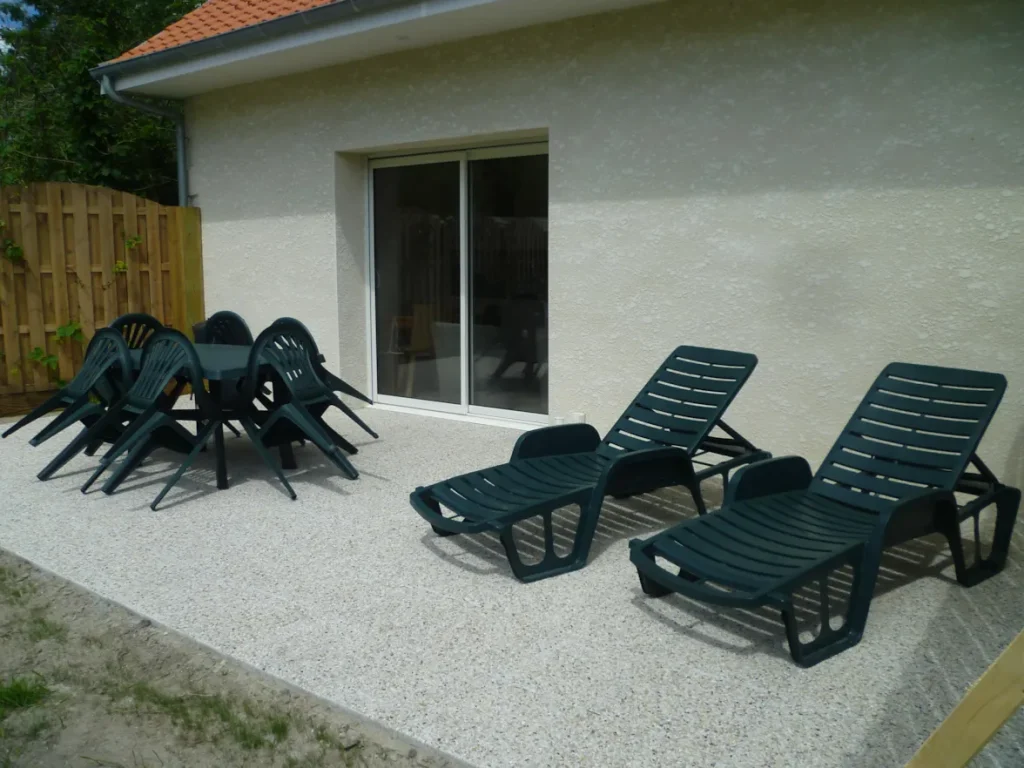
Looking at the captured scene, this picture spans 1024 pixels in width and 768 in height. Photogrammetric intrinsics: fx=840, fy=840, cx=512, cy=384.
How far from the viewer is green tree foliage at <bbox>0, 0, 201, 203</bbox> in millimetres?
13289

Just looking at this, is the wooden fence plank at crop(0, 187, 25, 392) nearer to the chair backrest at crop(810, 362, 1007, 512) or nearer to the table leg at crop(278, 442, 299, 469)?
the table leg at crop(278, 442, 299, 469)

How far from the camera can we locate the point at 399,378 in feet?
29.5

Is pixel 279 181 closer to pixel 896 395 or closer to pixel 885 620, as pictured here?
pixel 896 395

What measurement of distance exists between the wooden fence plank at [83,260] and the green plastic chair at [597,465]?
227 inches

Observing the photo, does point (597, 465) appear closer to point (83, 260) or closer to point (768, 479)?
point (768, 479)

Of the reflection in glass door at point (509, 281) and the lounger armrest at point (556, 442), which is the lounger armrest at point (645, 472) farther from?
the reflection in glass door at point (509, 281)

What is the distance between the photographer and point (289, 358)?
20.1 ft

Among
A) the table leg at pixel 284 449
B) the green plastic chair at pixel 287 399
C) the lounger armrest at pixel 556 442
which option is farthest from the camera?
the table leg at pixel 284 449

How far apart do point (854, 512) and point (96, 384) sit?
5.22m

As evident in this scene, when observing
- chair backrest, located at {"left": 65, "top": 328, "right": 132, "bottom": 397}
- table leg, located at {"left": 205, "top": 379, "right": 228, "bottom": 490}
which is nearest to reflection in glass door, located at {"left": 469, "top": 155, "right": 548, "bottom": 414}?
table leg, located at {"left": 205, "top": 379, "right": 228, "bottom": 490}

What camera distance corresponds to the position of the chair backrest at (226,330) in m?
7.98

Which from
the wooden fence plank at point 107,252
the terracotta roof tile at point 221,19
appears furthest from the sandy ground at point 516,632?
the terracotta roof tile at point 221,19

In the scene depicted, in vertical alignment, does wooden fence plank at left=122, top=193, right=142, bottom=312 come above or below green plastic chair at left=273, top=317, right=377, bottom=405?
above

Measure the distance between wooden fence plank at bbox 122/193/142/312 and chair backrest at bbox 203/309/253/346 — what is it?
1.83m
